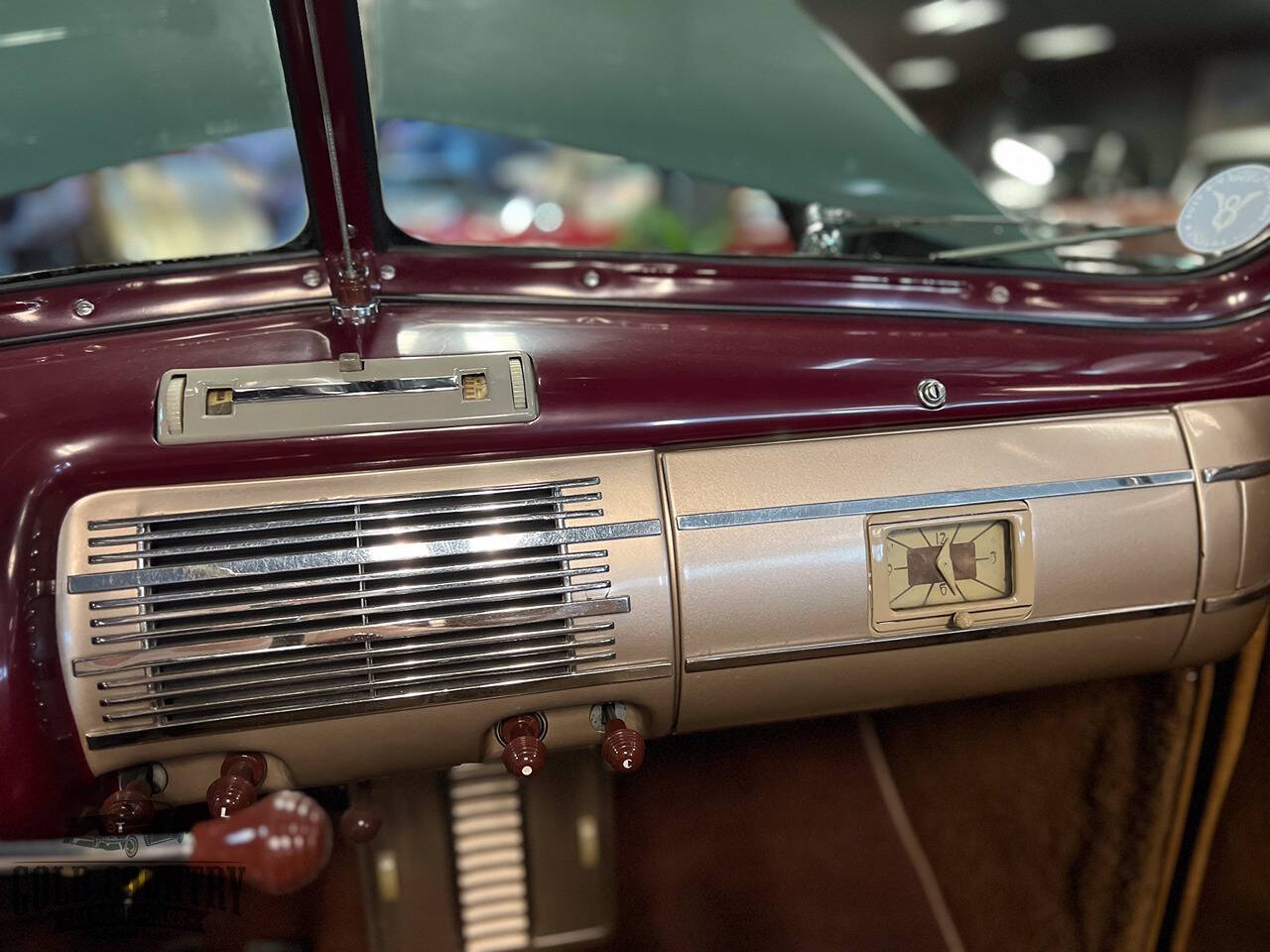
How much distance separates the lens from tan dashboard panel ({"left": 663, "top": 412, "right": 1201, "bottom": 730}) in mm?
868

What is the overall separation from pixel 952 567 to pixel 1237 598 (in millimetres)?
349

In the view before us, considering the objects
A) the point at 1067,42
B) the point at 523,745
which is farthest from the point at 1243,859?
the point at 1067,42

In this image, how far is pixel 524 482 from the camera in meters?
0.83

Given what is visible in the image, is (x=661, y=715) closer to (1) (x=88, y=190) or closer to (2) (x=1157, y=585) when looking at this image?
(2) (x=1157, y=585)

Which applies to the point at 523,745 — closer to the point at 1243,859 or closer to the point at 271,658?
the point at 271,658

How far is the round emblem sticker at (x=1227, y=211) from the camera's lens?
1.06 meters

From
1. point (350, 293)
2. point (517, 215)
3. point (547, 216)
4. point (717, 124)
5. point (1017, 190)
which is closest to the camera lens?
point (350, 293)

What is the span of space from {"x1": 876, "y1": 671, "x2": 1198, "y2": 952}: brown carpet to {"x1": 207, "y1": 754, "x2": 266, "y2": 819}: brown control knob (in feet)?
2.97

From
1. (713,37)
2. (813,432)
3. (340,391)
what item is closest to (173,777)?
(340,391)

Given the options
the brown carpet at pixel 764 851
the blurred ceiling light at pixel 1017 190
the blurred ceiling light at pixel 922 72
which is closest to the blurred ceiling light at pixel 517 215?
the brown carpet at pixel 764 851

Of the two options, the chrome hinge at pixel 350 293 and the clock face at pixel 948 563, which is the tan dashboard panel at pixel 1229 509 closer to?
the clock face at pixel 948 563

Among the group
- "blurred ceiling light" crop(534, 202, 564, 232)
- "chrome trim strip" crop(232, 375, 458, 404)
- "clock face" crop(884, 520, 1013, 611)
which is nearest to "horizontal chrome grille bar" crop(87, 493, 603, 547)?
"chrome trim strip" crop(232, 375, 458, 404)

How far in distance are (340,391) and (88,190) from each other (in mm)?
763

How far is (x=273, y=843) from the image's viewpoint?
51cm
